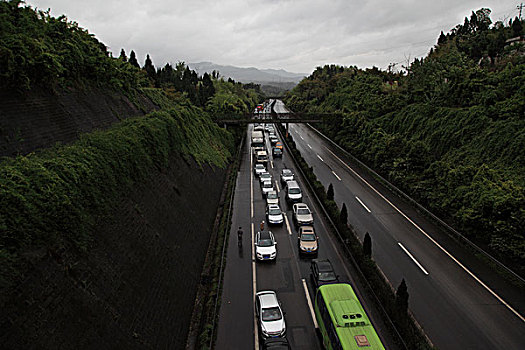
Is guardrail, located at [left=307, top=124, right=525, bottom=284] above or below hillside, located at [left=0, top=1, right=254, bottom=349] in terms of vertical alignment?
below

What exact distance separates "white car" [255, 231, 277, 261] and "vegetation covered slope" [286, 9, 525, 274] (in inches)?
526

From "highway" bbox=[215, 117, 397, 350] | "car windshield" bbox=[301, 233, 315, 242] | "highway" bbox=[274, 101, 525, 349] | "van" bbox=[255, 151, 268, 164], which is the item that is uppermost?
"van" bbox=[255, 151, 268, 164]

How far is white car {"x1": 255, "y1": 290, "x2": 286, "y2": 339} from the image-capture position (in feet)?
46.4

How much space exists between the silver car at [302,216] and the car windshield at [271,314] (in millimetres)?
10862

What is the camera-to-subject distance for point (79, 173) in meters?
11.3

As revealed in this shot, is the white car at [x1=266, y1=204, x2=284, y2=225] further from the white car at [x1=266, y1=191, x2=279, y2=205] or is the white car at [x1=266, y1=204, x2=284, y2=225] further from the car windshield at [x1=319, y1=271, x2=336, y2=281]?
the car windshield at [x1=319, y1=271, x2=336, y2=281]

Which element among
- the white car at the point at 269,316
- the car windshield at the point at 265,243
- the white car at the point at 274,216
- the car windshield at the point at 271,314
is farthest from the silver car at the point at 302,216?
the car windshield at the point at 271,314

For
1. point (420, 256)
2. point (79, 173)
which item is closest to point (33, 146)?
point (79, 173)

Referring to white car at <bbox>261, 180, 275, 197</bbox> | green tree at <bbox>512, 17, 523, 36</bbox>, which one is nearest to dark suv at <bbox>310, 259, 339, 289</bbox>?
white car at <bbox>261, 180, 275, 197</bbox>

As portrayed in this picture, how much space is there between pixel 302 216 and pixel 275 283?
8.19 meters

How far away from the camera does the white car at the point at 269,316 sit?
46.4 ft

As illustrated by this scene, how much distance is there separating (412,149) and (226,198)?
64.8 ft

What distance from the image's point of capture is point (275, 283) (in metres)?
18.7

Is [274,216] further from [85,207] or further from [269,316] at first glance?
[85,207]
